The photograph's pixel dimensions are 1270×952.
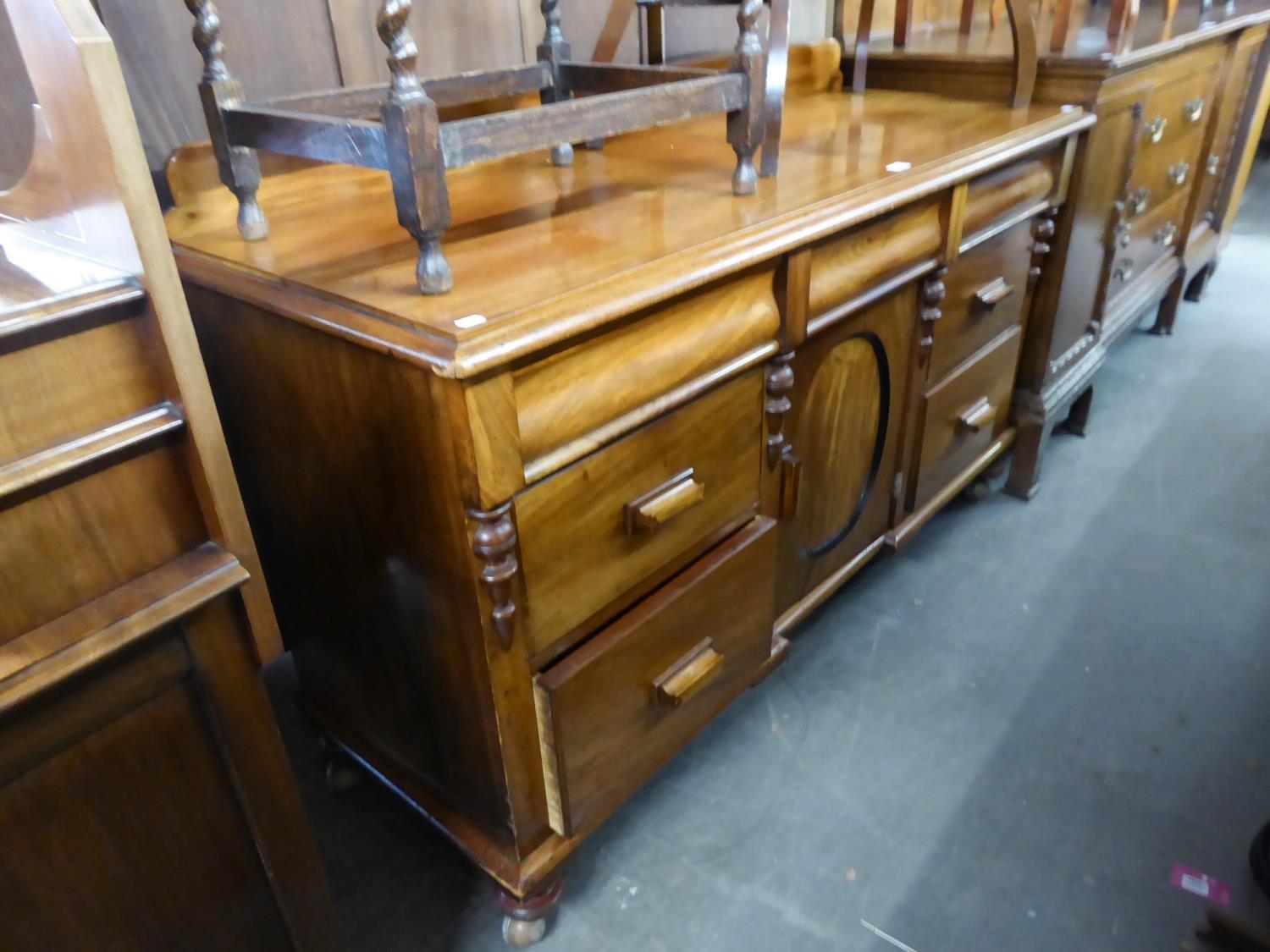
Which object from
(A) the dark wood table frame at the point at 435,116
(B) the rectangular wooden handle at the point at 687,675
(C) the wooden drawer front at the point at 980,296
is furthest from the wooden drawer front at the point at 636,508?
(C) the wooden drawer front at the point at 980,296

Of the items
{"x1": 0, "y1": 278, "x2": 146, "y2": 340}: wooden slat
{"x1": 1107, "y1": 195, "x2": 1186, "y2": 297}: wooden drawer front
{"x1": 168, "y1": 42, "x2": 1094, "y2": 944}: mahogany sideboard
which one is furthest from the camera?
{"x1": 1107, "y1": 195, "x2": 1186, "y2": 297}: wooden drawer front

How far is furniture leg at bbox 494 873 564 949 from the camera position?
40.6 inches

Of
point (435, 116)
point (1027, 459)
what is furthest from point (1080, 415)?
point (435, 116)

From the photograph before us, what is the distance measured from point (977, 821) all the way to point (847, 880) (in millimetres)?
204

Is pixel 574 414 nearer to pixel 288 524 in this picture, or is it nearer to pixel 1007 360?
pixel 288 524

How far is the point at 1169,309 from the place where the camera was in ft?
8.41

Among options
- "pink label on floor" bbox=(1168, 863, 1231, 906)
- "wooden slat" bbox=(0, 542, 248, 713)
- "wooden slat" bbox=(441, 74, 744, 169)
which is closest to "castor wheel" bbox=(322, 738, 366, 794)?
"wooden slat" bbox=(0, 542, 248, 713)

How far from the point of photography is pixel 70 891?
614 millimetres

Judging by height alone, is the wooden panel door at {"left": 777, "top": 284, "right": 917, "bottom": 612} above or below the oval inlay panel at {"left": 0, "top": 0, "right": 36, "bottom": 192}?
below

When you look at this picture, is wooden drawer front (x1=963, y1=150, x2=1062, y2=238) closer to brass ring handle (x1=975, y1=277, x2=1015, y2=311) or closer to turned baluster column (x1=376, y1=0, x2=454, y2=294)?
brass ring handle (x1=975, y1=277, x2=1015, y2=311)

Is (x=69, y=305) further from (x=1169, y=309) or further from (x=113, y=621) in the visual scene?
(x=1169, y=309)

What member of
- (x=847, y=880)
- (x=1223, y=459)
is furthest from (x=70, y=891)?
(x=1223, y=459)

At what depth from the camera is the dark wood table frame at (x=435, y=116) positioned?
27.6 inches

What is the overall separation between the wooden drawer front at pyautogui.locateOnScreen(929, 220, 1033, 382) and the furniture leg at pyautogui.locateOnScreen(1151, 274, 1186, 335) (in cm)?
120
